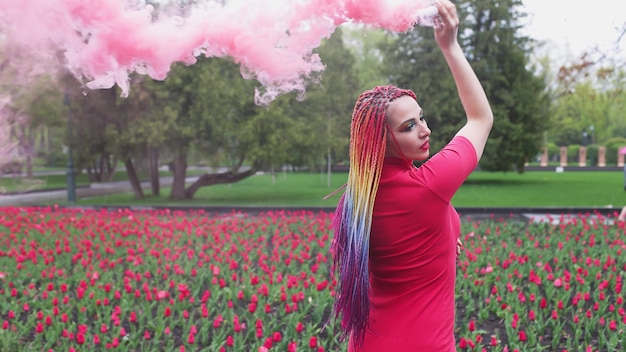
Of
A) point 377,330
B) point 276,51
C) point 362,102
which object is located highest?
point 276,51

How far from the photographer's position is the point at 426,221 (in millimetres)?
1879

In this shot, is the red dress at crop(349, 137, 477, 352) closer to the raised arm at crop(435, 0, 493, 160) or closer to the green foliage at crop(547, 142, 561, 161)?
the raised arm at crop(435, 0, 493, 160)

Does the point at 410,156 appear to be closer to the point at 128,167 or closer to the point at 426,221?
the point at 426,221

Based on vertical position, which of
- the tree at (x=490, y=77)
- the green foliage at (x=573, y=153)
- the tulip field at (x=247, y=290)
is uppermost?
the tree at (x=490, y=77)

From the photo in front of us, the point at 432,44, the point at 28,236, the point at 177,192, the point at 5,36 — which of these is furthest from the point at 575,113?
the point at 5,36

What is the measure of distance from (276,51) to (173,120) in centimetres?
1334

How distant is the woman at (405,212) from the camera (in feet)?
6.16

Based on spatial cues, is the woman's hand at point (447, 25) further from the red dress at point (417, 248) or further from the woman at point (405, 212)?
the red dress at point (417, 248)

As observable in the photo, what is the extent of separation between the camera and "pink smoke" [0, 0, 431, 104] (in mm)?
2502

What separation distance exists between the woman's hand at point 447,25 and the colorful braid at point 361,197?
0.73ft

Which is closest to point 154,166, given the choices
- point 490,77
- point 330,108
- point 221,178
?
→ point 221,178

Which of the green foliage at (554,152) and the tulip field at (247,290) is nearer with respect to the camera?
the tulip field at (247,290)

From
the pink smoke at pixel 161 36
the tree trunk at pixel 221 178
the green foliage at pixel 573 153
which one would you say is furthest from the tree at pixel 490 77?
the green foliage at pixel 573 153

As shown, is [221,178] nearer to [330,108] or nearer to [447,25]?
[330,108]
